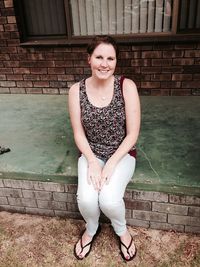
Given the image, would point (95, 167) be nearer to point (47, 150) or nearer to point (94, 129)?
point (94, 129)

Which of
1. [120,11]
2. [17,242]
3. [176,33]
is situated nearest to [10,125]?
[17,242]

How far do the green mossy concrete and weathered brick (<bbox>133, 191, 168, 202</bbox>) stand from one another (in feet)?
0.15

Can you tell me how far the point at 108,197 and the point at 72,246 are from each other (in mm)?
649

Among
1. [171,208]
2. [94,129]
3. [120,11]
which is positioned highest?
[120,11]

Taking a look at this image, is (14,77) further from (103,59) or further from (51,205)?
(103,59)

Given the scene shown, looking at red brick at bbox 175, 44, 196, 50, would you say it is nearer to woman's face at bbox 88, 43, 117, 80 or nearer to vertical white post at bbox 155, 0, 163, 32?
vertical white post at bbox 155, 0, 163, 32

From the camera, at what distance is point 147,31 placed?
3.72 m

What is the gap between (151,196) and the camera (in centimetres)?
227

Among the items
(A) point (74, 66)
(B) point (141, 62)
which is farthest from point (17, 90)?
(B) point (141, 62)

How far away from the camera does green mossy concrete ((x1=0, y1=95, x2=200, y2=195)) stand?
2.34 meters

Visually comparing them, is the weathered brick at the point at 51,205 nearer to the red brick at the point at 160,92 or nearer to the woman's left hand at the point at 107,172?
the woman's left hand at the point at 107,172

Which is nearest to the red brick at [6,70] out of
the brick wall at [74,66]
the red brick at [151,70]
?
the brick wall at [74,66]

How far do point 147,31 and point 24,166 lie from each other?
7.68 ft

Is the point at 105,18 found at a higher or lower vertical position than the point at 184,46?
higher
